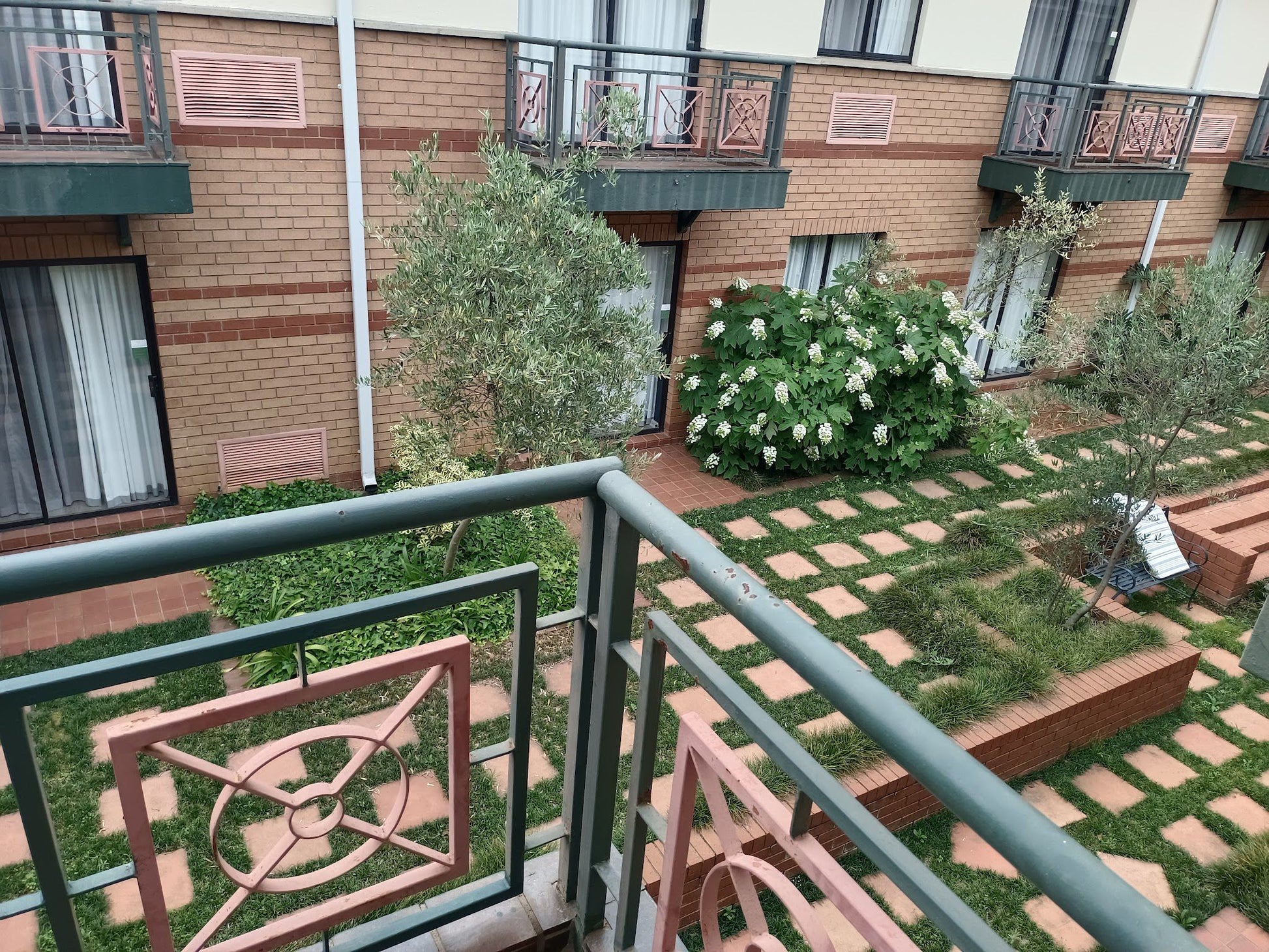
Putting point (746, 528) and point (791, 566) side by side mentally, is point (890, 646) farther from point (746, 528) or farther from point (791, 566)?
point (746, 528)

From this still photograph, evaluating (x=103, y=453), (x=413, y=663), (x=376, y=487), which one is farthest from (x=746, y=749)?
(x=103, y=453)

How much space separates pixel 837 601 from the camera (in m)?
6.30

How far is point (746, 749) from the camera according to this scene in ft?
15.1

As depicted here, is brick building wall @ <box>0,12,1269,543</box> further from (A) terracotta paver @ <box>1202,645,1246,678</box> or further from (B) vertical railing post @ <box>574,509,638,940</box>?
(B) vertical railing post @ <box>574,509,638,940</box>

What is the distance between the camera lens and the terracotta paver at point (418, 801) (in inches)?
168

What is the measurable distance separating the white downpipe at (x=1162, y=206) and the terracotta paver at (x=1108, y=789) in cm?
786

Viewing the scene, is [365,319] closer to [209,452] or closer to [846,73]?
[209,452]

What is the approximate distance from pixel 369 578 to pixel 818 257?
224 inches

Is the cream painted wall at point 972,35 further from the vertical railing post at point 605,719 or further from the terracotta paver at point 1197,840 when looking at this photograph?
the vertical railing post at point 605,719

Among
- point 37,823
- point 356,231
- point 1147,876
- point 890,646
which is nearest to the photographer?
point 37,823

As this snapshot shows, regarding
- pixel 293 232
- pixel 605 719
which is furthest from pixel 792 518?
pixel 605 719

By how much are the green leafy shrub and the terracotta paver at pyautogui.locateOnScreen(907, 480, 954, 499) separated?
3.32 metres

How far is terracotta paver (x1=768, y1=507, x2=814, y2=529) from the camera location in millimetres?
7324

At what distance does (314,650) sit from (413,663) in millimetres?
4011
